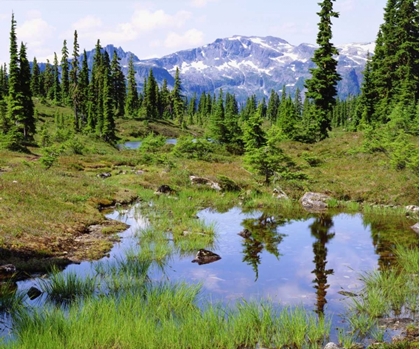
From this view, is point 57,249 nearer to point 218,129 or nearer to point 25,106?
point 218,129

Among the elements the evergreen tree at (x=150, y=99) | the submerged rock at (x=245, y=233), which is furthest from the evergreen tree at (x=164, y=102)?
the submerged rock at (x=245, y=233)

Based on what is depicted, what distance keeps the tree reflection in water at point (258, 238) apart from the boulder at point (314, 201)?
3795 millimetres

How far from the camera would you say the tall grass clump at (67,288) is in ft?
32.4

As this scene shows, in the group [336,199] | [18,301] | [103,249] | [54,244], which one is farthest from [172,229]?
[336,199]

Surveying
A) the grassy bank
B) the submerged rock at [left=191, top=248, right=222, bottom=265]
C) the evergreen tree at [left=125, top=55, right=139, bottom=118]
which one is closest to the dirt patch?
the grassy bank

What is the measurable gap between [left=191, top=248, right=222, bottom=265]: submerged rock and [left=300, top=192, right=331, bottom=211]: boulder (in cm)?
1114

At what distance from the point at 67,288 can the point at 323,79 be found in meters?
44.9

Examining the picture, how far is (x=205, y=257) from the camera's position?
14008mm

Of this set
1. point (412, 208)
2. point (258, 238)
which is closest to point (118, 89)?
point (412, 208)

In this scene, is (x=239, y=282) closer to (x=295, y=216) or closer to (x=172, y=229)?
(x=172, y=229)

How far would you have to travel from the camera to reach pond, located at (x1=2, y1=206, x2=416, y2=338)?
35.2ft

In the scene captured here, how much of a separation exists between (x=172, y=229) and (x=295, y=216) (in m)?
7.25

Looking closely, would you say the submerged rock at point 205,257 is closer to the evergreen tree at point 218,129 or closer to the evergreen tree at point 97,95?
the evergreen tree at point 218,129

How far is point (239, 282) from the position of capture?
1174cm
